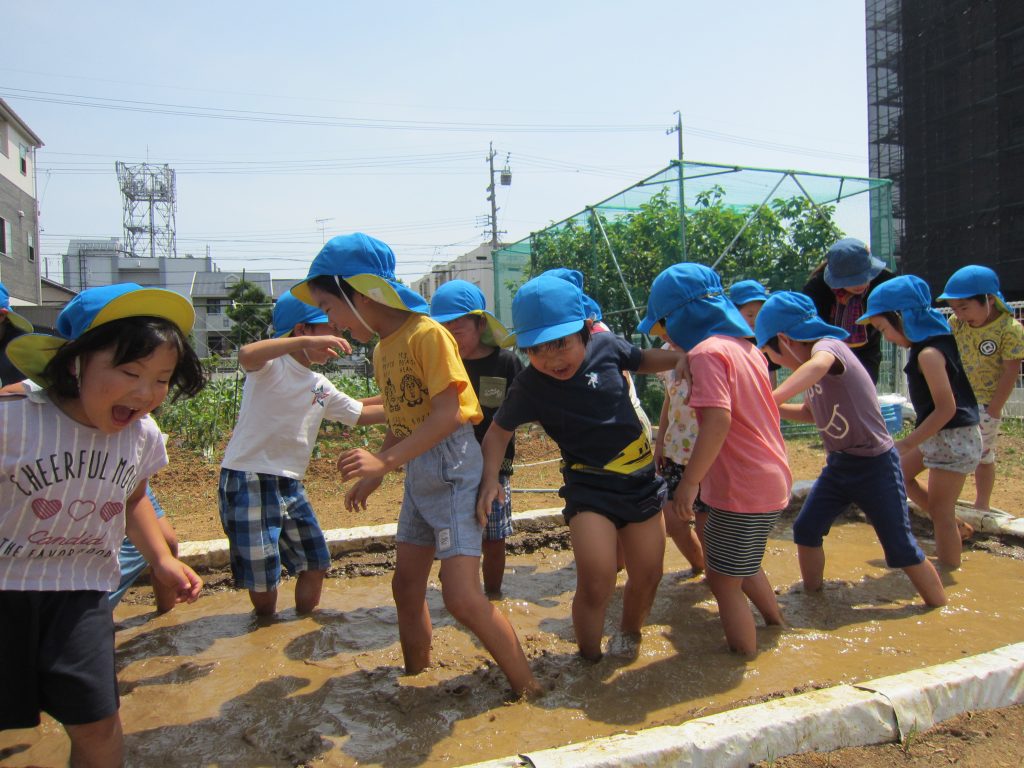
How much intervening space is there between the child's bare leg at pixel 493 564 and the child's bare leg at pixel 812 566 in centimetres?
157

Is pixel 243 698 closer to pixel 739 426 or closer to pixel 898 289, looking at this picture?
pixel 739 426

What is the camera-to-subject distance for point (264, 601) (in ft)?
12.3

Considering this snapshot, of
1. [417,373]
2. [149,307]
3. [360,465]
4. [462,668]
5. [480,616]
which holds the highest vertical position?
[149,307]

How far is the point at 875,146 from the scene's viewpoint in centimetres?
2238

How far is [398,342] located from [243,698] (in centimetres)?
154

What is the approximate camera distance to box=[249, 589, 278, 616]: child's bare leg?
12.2 feet

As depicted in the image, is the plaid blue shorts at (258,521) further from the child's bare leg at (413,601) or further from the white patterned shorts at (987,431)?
the white patterned shorts at (987,431)

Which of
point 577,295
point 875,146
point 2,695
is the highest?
point 875,146

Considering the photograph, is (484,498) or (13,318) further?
(13,318)

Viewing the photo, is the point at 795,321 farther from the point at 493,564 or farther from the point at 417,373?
the point at 493,564

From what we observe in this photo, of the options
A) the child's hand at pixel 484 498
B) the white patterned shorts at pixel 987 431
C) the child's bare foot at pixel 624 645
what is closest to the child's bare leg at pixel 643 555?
the child's bare foot at pixel 624 645

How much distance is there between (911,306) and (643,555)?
2137 mm

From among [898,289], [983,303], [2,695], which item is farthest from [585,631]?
[983,303]

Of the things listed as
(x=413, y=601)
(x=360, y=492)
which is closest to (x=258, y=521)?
(x=413, y=601)
